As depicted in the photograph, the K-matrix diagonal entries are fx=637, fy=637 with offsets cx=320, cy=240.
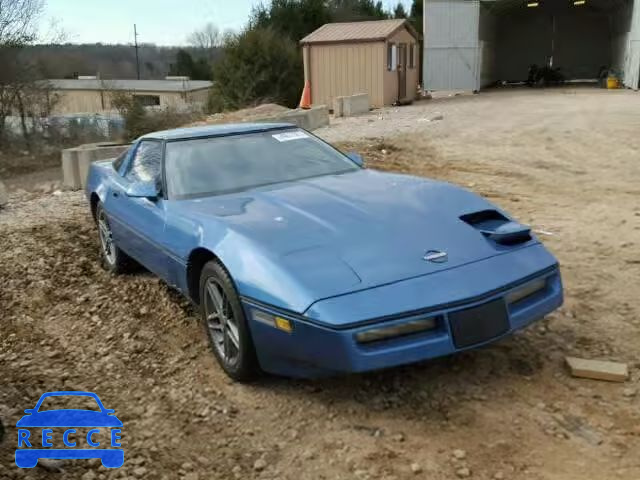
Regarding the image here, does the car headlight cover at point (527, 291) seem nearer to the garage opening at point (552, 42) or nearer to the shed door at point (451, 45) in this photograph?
the shed door at point (451, 45)

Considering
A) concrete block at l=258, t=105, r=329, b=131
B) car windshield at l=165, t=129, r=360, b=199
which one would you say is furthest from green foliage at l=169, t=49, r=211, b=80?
car windshield at l=165, t=129, r=360, b=199

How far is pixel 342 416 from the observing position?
10.2ft

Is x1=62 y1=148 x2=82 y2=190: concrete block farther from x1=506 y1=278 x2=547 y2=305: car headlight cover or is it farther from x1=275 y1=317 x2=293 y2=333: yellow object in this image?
x1=506 y1=278 x2=547 y2=305: car headlight cover

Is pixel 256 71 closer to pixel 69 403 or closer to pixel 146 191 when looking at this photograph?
pixel 146 191

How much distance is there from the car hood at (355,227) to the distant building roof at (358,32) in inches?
736

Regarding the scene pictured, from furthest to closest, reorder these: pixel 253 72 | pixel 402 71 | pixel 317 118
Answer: pixel 253 72, pixel 402 71, pixel 317 118

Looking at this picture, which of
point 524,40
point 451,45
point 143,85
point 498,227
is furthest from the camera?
point 143,85

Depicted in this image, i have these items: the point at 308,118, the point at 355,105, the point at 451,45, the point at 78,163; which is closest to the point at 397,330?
the point at 78,163

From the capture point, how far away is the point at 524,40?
33594 millimetres

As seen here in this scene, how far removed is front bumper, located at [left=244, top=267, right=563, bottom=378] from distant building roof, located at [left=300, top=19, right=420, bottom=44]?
65.0ft

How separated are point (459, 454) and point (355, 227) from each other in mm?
1290

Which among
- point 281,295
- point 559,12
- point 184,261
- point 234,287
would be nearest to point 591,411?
point 281,295

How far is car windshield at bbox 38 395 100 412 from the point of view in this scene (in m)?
3.35

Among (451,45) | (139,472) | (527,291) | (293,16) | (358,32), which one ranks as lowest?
(139,472)
